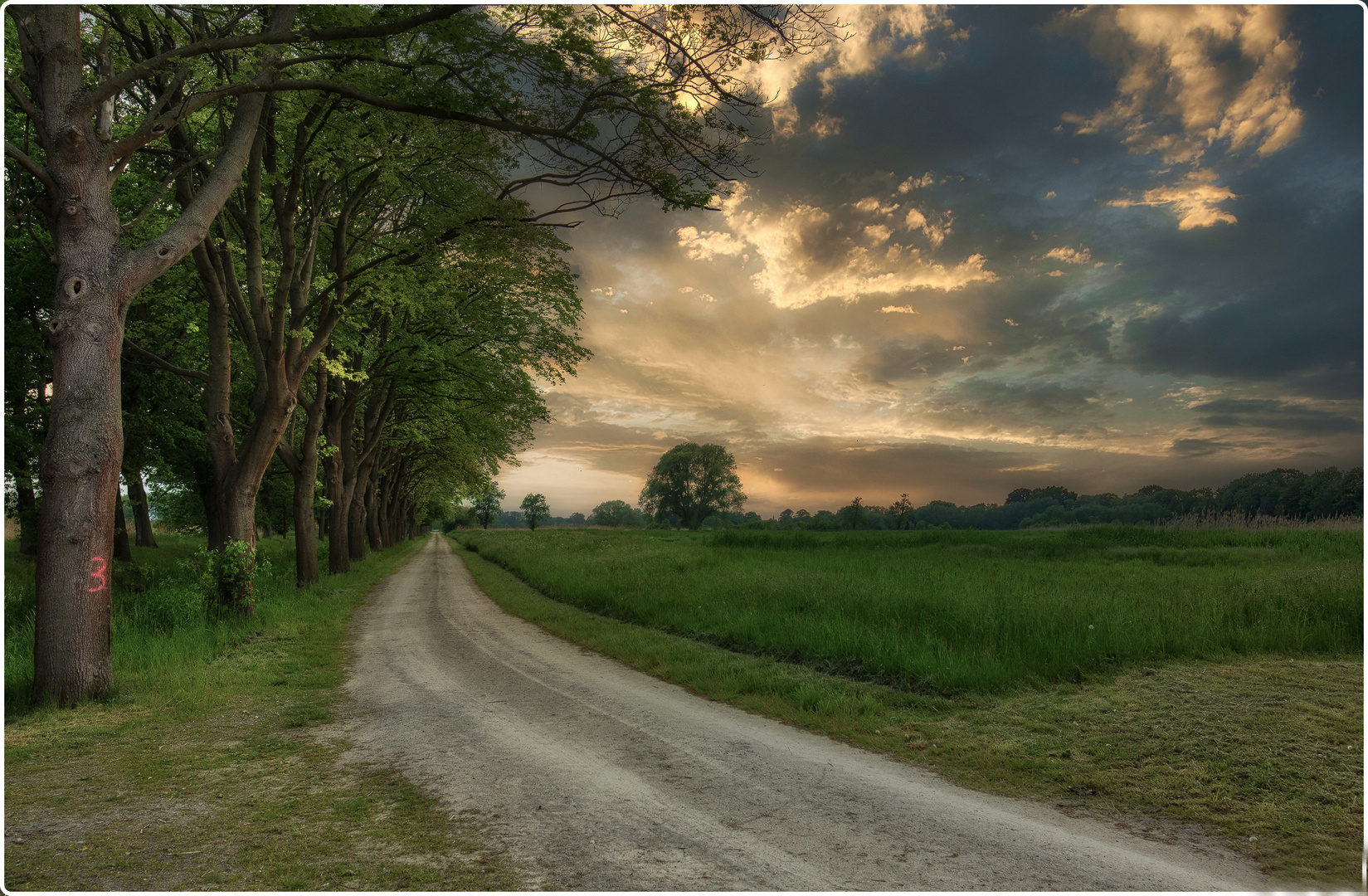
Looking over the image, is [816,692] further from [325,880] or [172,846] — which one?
[172,846]

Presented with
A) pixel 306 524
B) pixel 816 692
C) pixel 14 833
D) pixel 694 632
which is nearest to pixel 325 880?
pixel 14 833

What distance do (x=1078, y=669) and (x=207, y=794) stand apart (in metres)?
9.76

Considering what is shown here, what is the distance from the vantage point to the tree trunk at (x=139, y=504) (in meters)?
22.5

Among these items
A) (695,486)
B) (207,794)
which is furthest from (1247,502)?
(695,486)

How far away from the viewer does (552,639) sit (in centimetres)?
1311

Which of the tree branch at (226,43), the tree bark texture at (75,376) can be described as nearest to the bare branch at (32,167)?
the tree bark texture at (75,376)

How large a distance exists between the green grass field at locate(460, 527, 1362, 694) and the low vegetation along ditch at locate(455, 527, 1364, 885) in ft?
0.16

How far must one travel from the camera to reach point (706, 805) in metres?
5.23

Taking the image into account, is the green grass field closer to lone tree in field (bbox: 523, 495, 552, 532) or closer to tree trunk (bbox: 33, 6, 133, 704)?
tree trunk (bbox: 33, 6, 133, 704)

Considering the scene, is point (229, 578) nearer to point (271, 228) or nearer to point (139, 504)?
point (271, 228)

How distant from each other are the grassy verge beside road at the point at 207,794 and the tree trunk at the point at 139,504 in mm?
14900

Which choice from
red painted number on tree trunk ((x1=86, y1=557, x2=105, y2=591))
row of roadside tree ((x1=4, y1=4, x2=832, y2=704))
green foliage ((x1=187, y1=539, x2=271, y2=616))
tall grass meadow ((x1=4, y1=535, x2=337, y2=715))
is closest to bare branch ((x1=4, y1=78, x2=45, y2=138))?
row of roadside tree ((x1=4, y1=4, x2=832, y2=704))

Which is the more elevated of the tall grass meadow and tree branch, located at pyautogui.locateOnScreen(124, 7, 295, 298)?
tree branch, located at pyautogui.locateOnScreen(124, 7, 295, 298)

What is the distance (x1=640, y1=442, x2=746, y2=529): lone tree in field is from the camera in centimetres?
9569
